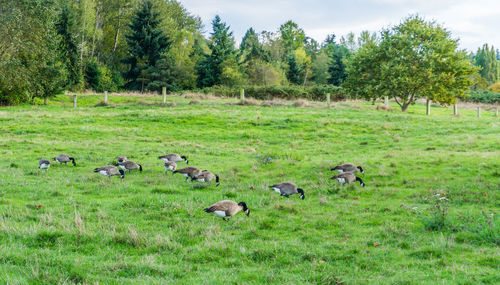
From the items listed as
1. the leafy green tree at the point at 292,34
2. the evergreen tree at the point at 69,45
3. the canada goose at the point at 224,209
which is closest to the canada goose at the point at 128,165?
the canada goose at the point at 224,209

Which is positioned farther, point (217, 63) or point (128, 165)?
point (217, 63)

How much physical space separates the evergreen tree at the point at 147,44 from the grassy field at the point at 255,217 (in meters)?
56.0

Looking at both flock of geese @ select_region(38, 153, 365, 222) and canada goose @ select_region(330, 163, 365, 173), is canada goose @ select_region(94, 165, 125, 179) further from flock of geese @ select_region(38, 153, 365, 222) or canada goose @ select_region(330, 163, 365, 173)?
canada goose @ select_region(330, 163, 365, 173)

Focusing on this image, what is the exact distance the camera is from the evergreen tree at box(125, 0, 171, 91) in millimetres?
80562

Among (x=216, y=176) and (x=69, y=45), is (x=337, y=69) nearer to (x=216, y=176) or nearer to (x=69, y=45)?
(x=69, y=45)

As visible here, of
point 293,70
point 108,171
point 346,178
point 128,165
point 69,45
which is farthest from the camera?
point 293,70

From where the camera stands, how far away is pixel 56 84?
52.2 m

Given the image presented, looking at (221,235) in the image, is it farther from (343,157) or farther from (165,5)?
(165,5)

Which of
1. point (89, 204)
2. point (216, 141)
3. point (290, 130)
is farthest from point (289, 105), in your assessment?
point (89, 204)

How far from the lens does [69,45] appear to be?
7238 cm

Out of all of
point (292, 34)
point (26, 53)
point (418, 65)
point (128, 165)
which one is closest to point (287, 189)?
point (128, 165)

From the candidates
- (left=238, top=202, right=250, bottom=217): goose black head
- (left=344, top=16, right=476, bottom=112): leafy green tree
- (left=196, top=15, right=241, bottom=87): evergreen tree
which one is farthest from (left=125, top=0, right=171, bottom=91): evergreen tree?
(left=238, top=202, right=250, bottom=217): goose black head

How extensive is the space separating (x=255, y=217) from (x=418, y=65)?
4645 cm

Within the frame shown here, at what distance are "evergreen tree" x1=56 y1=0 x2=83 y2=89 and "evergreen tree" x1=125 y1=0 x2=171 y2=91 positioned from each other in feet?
40.3
